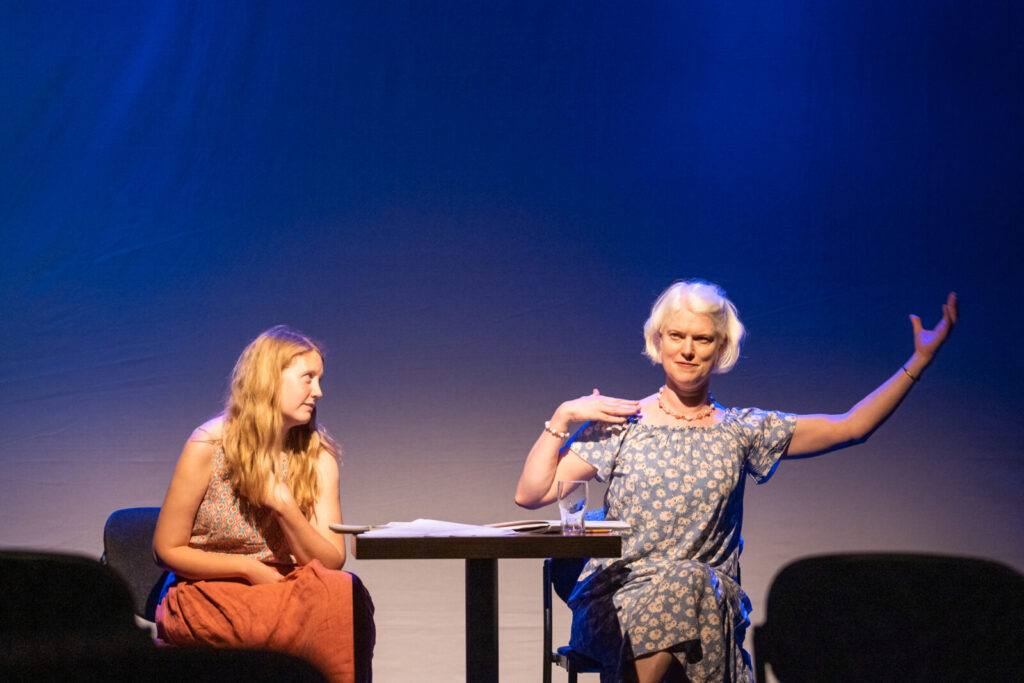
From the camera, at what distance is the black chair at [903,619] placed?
1.69 meters

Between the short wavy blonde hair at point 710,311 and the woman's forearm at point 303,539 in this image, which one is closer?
the woman's forearm at point 303,539

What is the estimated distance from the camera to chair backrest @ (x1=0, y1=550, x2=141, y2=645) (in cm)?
115

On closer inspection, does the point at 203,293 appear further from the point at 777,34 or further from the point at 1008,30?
the point at 1008,30

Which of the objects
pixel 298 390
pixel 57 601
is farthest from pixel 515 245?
pixel 57 601

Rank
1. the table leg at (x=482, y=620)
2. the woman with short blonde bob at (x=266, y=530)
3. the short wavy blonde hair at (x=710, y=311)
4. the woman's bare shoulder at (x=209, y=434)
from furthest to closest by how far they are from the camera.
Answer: the short wavy blonde hair at (x=710, y=311) < the woman's bare shoulder at (x=209, y=434) < the woman with short blonde bob at (x=266, y=530) < the table leg at (x=482, y=620)

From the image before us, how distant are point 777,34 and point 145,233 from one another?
7.98 feet

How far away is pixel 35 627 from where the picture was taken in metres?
1.21

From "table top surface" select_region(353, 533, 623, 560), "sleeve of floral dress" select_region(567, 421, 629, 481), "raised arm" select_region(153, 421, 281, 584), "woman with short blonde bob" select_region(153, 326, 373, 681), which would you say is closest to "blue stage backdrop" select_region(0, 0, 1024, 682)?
"sleeve of floral dress" select_region(567, 421, 629, 481)

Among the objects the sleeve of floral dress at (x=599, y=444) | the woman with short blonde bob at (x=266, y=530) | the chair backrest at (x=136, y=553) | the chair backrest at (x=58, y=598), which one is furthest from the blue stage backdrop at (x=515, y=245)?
the chair backrest at (x=58, y=598)

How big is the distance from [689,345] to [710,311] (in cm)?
11

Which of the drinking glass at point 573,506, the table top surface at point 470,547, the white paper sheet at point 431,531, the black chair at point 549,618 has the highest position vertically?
the drinking glass at point 573,506

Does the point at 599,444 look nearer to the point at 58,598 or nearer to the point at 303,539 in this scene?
the point at 303,539

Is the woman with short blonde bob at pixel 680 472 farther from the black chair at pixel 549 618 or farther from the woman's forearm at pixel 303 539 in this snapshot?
the woman's forearm at pixel 303 539

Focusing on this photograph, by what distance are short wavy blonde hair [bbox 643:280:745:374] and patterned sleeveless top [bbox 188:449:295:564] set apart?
45.4 inches
